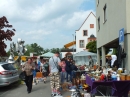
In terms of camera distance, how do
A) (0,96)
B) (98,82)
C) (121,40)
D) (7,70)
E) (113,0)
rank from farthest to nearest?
1. (113,0)
2. (7,70)
3. (0,96)
4. (121,40)
5. (98,82)

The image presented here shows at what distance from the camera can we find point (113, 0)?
41.0 ft

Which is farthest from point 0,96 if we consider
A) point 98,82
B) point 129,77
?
point 129,77

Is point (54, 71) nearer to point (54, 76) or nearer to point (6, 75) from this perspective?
point (54, 76)

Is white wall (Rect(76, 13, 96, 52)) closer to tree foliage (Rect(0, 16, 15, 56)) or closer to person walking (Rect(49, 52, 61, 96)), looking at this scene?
tree foliage (Rect(0, 16, 15, 56))

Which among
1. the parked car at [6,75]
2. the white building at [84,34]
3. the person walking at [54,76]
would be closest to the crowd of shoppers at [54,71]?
the person walking at [54,76]

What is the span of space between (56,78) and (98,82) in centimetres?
234

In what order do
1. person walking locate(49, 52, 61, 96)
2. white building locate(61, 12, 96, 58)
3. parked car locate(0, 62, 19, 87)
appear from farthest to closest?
white building locate(61, 12, 96, 58), parked car locate(0, 62, 19, 87), person walking locate(49, 52, 61, 96)

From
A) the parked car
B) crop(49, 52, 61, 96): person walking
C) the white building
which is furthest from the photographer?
the white building

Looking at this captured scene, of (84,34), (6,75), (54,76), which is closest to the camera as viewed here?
(54,76)

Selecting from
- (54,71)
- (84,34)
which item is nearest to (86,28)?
(84,34)

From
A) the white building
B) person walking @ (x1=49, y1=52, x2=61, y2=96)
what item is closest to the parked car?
person walking @ (x1=49, y1=52, x2=61, y2=96)

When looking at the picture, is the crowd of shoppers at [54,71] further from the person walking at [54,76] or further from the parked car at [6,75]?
the parked car at [6,75]

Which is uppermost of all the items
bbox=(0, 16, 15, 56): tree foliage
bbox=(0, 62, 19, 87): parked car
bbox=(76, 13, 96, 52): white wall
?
bbox=(76, 13, 96, 52): white wall

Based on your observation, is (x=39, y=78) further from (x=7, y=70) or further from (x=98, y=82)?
(x=98, y=82)
